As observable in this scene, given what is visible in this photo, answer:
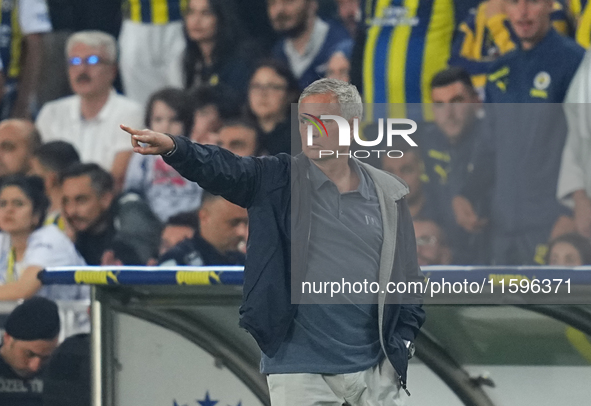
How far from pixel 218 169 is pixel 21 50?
3.66m

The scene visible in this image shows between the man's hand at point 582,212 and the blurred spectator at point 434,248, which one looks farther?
the blurred spectator at point 434,248

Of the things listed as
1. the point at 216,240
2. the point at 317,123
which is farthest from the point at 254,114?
the point at 317,123

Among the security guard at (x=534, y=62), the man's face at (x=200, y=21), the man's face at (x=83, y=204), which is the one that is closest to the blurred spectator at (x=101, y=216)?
the man's face at (x=83, y=204)

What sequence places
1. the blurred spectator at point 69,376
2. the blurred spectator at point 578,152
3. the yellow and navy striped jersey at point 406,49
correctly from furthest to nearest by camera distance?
the yellow and navy striped jersey at point 406,49
the blurred spectator at point 578,152
the blurred spectator at point 69,376

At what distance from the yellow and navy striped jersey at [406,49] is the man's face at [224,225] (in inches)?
37.5

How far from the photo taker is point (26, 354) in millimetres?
4176

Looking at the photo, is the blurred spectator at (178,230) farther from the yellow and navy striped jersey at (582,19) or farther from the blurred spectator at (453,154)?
the yellow and navy striped jersey at (582,19)

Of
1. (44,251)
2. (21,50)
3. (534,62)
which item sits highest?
(534,62)

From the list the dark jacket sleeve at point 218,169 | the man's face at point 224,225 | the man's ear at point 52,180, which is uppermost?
the dark jacket sleeve at point 218,169

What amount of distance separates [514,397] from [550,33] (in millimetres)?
2230

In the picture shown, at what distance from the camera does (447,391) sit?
2.64 metres

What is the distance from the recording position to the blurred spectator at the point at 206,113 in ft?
15.4

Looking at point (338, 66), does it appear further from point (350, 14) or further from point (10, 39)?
point (10, 39)

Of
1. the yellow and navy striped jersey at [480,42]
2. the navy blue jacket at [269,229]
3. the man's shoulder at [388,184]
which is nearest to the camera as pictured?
the navy blue jacket at [269,229]
